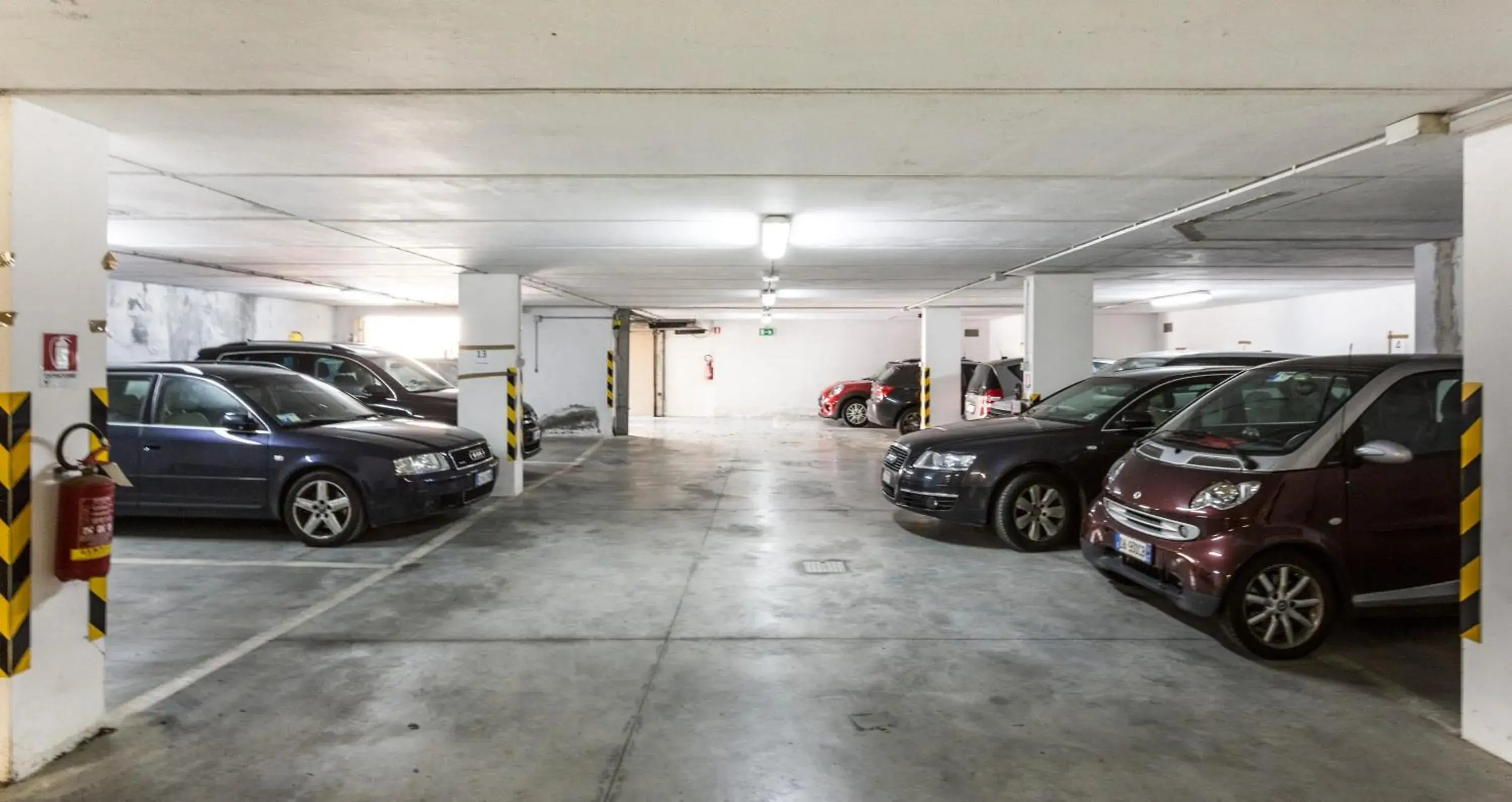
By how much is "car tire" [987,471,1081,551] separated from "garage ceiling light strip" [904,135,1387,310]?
2.15 meters

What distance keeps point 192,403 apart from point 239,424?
60cm

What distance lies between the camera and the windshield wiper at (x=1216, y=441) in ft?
14.2

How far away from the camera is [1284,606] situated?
4.21m

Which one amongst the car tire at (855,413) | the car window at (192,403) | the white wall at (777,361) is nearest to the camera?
the car window at (192,403)

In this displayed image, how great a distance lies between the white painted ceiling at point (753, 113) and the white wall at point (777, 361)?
43.2ft

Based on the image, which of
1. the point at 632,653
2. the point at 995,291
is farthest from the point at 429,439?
the point at 995,291

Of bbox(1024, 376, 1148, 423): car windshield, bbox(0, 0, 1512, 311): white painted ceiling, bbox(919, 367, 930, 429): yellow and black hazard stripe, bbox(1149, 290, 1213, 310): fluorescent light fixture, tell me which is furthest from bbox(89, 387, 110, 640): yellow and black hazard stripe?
bbox(1149, 290, 1213, 310): fluorescent light fixture

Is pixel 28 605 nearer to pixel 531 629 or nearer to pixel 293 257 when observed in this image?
pixel 531 629

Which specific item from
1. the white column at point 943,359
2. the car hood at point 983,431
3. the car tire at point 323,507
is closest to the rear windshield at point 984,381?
the white column at point 943,359

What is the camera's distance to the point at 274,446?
6.64 metres

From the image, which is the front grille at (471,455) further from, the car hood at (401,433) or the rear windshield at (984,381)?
the rear windshield at (984,381)

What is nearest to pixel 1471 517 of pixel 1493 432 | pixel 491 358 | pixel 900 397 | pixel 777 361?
pixel 1493 432

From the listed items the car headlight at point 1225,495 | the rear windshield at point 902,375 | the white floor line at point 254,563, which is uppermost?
the rear windshield at point 902,375

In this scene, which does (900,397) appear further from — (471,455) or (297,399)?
(297,399)
